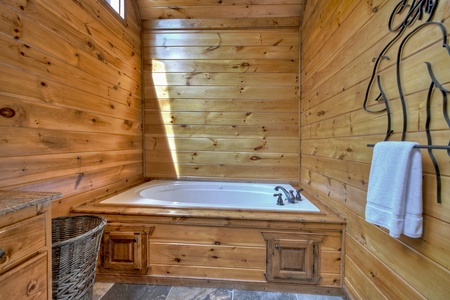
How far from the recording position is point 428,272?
2.64 feet

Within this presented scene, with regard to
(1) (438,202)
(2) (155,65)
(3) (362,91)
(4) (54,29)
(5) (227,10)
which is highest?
(5) (227,10)

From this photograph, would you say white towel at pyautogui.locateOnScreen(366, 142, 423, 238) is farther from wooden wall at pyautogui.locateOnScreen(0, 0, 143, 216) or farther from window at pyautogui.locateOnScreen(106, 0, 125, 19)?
window at pyautogui.locateOnScreen(106, 0, 125, 19)

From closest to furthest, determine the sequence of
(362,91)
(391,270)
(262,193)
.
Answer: (391,270) < (362,91) < (262,193)

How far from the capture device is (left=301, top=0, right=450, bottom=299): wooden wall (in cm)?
77

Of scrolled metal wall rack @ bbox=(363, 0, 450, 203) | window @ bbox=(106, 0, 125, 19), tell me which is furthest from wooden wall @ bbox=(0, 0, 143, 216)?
scrolled metal wall rack @ bbox=(363, 0, 450, 203)

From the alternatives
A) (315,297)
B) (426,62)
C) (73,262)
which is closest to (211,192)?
(315,297)

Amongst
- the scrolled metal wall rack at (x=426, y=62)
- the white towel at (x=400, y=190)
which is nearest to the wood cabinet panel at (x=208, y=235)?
the white towel at (x=400, y=190)

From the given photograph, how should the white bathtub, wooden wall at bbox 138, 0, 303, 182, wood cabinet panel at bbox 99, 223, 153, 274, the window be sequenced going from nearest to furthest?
wood cabinet panel at bbox 99, 223, 153, 274 → the window → the white bathtub → wooden wall at bbox 138, 0, 303, 182

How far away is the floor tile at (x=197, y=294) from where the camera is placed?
1.44m

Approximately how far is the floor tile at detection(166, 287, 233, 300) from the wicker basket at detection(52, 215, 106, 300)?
53cm

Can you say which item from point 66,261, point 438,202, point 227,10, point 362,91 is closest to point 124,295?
point 66,261

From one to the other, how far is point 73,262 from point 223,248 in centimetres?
89

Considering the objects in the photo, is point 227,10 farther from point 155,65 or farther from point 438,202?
point 438,202

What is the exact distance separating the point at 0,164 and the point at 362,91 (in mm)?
2007
